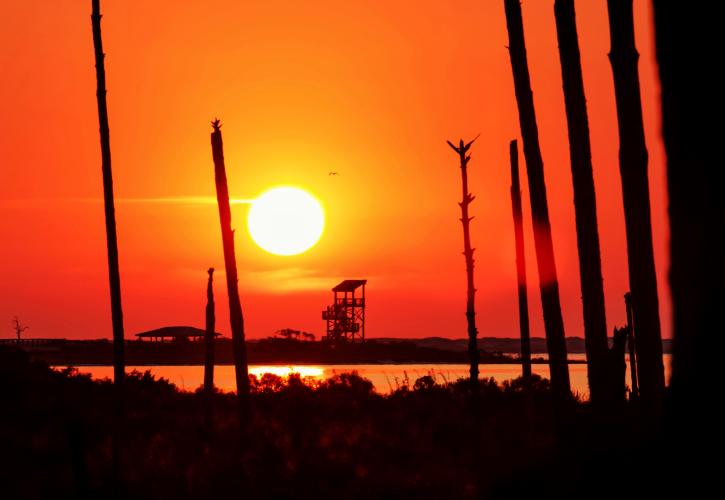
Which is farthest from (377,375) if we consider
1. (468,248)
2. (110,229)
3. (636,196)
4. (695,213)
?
(695,213)

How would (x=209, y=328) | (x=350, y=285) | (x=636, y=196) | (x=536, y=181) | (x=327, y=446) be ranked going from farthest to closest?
(x=350, y=285)
(x=209, y=328)
(x=536, y=181)
(x=327, y=446)
(x=636, y=196)

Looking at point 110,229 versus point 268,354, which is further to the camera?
point 268,354

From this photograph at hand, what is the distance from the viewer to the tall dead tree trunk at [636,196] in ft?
62.8

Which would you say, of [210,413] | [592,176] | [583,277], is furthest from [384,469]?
[210,413]

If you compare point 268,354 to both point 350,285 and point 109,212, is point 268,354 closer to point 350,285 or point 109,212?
point 350,285

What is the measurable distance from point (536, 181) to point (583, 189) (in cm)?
236

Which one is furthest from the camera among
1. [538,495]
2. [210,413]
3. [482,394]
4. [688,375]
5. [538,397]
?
[482,394]

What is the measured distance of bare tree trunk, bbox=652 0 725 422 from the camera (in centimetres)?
618

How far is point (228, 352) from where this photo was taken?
158 m

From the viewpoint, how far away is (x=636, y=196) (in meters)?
19.2

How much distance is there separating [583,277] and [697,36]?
17438 mm

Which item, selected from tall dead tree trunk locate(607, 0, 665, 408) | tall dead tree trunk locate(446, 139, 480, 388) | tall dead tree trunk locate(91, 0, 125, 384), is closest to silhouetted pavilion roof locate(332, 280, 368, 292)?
tall dead tree trunk locate(446, 139, 480, 388)

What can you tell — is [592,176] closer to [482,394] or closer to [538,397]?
[538,397]

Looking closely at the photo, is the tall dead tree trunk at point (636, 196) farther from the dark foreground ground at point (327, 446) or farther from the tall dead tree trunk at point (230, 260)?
the tall dead tree trunk at point (230, 260)
